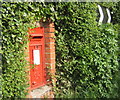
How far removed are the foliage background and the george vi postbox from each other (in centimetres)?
33

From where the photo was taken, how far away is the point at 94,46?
4.10 meters

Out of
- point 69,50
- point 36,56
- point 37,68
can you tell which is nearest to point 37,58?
point 36,56

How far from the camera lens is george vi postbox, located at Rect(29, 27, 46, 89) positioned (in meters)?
3.26

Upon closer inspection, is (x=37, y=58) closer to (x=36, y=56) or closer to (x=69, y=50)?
(x=36, y=56)

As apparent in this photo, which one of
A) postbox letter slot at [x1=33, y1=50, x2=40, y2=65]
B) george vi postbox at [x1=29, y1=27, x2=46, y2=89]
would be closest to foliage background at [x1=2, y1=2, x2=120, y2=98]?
george vi postbox at [x1=29, y1=27, x2=46, y2=89]

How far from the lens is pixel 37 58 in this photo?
3375mm

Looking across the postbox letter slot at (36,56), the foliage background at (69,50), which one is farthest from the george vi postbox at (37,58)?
the foliage background at (69,50)

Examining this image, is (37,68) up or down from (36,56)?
down

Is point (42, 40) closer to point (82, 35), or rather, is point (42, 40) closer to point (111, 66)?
point (82, 35)

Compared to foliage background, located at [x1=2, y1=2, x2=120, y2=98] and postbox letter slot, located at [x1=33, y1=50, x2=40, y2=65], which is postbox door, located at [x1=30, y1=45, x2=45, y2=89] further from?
foliage background, located at [x1=2, y1=2, x2=120, y2=98]

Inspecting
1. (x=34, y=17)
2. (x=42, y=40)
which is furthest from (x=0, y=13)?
(x=42, y=40)

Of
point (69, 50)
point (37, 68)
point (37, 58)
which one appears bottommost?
point (37, 68)

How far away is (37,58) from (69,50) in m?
0.77

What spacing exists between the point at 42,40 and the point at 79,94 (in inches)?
57.3
